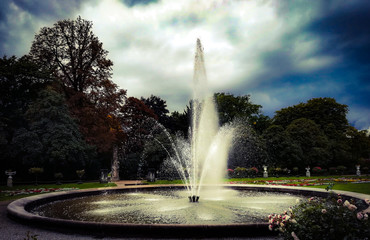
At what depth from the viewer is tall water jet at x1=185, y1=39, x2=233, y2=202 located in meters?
19.7

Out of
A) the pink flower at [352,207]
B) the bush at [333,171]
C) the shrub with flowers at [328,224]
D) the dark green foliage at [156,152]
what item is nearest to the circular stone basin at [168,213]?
the shrub with flowers at [328,224]

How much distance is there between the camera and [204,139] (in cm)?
4297

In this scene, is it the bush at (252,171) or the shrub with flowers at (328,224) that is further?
the bush at (252,171)

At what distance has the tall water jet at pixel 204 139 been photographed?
19.7m

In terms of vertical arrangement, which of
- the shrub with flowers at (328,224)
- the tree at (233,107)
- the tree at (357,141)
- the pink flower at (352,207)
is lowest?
the shrub with flowers at (328,224)

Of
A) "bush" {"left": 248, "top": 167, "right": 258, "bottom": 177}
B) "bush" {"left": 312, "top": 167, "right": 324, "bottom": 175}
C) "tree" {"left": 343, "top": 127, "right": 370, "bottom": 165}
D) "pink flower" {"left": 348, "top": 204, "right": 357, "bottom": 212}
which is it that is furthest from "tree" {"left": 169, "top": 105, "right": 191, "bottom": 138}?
"pink flower" {"left": 348, "top": 204, "right": 357, "bottom": 212}

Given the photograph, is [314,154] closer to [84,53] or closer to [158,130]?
[158,130]

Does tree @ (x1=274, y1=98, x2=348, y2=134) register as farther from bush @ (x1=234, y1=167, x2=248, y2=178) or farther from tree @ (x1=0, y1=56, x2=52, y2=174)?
tree @ (x1=0, y1=56, x2=52, y2=174)

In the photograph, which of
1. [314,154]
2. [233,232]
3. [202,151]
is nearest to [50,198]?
[233,232]

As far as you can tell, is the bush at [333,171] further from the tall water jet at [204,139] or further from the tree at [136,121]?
the tree at [136,121]

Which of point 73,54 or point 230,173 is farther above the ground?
point 73,54

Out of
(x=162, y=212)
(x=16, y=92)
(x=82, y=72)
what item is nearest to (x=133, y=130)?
(x=82, y=72)

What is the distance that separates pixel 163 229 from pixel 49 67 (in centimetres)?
3102

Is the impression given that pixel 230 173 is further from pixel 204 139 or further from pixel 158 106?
pixel 158 106
